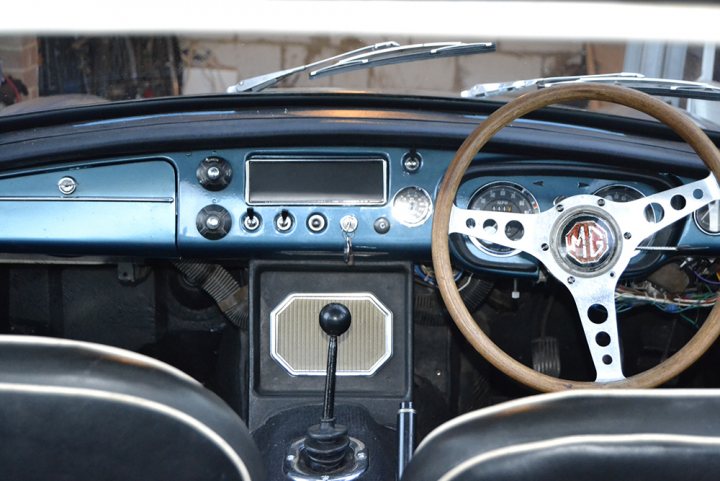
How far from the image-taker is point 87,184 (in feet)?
7.55

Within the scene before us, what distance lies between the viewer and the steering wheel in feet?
6.51

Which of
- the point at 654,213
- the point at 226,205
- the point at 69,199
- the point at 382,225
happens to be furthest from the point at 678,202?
the point at 69,199

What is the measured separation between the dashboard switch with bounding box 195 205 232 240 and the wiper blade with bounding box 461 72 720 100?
70 cm

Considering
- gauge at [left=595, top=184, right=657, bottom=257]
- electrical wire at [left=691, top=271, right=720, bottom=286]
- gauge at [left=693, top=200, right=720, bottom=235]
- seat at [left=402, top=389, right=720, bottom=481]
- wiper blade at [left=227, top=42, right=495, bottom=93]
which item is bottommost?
electrical wire at [left=691, top=271, right=720, bottom=286]

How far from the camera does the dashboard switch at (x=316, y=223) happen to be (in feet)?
7.73

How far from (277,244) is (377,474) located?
64cm

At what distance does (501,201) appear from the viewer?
7.73 feet

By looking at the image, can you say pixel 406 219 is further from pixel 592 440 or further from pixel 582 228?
pixel 592 440

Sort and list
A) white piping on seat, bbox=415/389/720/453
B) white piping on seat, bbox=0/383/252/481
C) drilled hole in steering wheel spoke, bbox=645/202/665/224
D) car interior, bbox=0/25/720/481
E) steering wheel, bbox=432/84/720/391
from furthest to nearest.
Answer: drilled hole in steering wheel spoke, bbox=645/202/665/224 < car interior, bbox=0/25/720/481 < steering wheel, bbox=432/84/720/391 < white piping on seat, bbox=415/389/720/453 < white piping on seat, bbox=0/383/252/481

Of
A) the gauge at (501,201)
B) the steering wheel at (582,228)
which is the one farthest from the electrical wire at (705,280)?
the gauge at (501,201)

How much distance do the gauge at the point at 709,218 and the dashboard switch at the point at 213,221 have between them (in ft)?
3.89

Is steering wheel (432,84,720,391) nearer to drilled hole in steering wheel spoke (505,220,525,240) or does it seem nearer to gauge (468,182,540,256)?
drilled hole in steering wheel spoke (505,220,525,240)

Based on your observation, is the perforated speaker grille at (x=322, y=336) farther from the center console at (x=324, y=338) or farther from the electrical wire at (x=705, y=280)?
the electrical wire at (x=705, y=280)

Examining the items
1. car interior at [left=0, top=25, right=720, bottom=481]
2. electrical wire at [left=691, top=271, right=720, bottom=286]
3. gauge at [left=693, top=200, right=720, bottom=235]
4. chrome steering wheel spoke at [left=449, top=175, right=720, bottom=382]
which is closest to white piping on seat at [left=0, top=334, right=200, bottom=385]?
car interior at [left=0, top=25, right=720, bottom=481]
